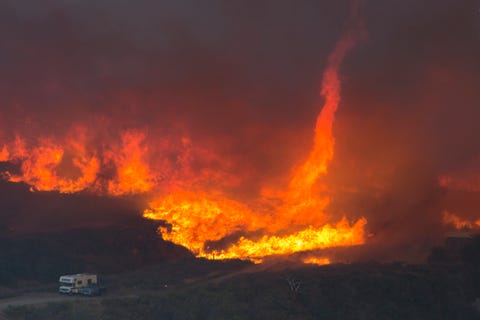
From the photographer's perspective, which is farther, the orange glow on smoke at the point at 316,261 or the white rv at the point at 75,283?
the orange glow on smoke at the point at 316,261

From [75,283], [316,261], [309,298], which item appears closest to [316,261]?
[316,261]

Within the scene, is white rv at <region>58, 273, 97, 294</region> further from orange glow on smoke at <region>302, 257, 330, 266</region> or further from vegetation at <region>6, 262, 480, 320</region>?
orange glow on smoke at <region>302, 257, 330, 266</region>

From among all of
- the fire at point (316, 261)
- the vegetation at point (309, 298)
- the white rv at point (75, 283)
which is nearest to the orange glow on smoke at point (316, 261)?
the fire at point (316, 261)

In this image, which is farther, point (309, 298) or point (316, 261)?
point (316, 261)

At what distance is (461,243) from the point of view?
53.1m

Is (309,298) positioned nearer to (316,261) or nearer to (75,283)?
(316,261)

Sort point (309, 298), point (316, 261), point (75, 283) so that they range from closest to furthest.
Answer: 1. point (309, 298)
2. point (75, 283)
3. point (316, 261)

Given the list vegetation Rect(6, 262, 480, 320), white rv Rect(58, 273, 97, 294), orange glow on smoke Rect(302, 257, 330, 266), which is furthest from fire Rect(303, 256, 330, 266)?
white rv Rect(58, 273, 97, 294)

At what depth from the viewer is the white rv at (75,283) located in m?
49.9

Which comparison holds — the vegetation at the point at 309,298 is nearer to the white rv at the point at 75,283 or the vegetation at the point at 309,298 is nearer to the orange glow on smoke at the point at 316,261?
the orange glow on smoke at the point at 316,261

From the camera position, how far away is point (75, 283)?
5022cm

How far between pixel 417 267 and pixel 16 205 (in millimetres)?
38141

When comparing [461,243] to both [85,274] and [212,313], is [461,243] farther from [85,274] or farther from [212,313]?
[85,274]

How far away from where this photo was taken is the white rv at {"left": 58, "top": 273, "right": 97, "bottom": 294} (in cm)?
4994
